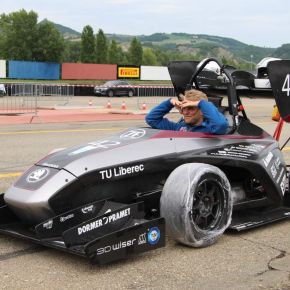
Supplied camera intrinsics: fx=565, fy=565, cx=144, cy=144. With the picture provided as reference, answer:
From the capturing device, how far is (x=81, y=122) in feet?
59.5

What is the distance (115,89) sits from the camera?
4191 cm

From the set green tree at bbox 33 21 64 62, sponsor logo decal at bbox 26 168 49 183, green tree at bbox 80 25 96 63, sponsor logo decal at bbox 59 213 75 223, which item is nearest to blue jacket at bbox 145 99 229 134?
sponsor logo decal at bbox 26 168 49 183

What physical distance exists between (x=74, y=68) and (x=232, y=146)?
51392 millimetres

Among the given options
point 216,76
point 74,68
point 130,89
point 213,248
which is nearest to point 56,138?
point 216,76

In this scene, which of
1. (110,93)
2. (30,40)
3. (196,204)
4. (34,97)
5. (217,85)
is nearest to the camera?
(196,204)

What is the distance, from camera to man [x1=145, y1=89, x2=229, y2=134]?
16.1 feet

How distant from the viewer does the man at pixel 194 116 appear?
490 cm

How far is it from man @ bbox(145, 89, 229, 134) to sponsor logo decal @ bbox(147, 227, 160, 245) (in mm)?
1193

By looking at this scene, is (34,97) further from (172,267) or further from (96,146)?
(172,267)

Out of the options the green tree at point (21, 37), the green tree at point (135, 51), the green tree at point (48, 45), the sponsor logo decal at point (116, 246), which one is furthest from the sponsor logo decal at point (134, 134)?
the green tree at point (135, 51)

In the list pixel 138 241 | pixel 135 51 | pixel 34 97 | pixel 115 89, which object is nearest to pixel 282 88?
pixel 138 241

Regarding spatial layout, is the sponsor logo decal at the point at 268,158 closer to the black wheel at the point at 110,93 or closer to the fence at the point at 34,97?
the fence at the point at 34,97

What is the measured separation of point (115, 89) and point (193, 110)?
37087mm

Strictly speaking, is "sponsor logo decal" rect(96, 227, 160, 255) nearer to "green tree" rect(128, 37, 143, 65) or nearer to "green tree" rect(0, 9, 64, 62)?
"green tree" rect(0, 9, 64, 62)
